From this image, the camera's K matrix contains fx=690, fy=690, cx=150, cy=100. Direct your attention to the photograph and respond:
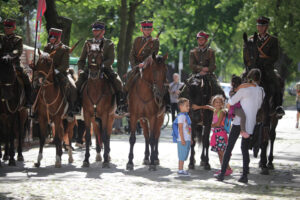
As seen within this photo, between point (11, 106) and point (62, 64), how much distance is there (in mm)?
1779

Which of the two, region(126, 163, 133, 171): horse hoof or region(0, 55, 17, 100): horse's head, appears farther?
region(0, 55, 17, 100): horse's head

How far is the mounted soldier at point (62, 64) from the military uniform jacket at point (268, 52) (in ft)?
15.2

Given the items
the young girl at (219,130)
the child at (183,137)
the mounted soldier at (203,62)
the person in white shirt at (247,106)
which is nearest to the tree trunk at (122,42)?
the mounted soldier at (203,62)

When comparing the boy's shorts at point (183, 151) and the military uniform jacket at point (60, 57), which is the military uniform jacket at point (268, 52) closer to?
the boy's shorts at point (183, 151)

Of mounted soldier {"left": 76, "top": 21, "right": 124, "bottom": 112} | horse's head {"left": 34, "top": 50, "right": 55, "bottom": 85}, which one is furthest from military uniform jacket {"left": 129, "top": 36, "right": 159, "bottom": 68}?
horse's head {"left": 34, "top": 50, "right": 55, "bottom": 85}

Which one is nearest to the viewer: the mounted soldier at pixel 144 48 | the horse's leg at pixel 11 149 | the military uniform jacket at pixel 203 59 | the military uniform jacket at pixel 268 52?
the military uniform jacket at pixel 268 52

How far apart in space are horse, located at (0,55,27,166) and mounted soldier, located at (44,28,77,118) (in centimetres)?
101

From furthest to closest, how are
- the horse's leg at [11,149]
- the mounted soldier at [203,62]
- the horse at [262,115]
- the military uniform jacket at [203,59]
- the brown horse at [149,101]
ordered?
the military uniform jacket at [203,59], the mounted soldier at [203,62], the horse's leg at [11,149], the brown horse at [149,101], the horse at [262,115]

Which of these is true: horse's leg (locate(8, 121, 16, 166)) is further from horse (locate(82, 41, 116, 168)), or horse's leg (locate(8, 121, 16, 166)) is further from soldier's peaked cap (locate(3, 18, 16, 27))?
soldier's peaked cap (locate(3, 18, 16, 27))

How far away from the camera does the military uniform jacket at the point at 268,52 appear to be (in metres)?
15.8

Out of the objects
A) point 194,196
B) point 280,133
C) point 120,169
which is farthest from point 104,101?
point 280,133

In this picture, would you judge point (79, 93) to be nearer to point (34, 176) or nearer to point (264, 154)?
point (34, 176)

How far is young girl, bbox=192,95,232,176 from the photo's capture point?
48.5ft

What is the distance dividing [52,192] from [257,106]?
14.2 feet
